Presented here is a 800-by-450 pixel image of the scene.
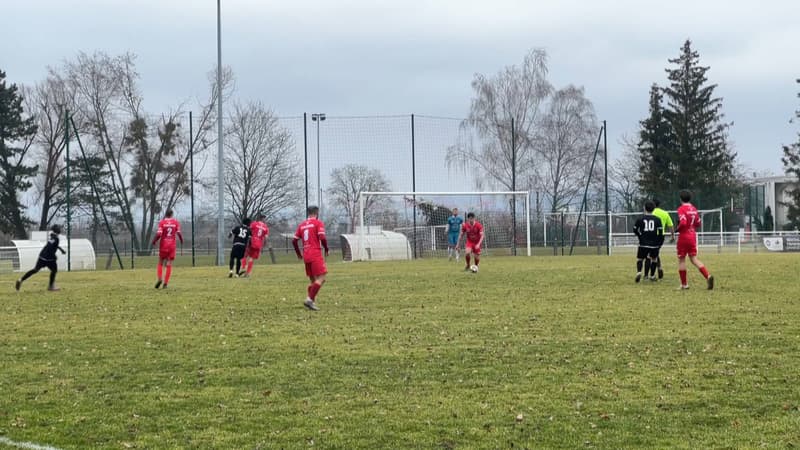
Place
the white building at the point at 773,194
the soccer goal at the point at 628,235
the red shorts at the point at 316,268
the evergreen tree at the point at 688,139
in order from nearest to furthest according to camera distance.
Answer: the red shorts at the point at 316,268 < the soccer goal at the point at 628,235 < the evergreen tree at the point at 688,139 < the white building at the point at 773,194

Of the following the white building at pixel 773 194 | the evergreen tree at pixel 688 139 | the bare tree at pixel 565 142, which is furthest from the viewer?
the white building at pixel 773 194

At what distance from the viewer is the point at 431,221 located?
37.8 meters

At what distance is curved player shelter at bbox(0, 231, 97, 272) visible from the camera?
34.0 m

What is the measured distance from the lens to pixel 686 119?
215 ft

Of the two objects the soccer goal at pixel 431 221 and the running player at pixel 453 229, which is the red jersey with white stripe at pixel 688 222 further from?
the soccer goal at pixel 431 221

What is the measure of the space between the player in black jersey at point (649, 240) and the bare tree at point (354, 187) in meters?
19.2

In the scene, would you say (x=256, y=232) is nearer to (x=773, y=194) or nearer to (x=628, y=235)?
(x=628, y=235)

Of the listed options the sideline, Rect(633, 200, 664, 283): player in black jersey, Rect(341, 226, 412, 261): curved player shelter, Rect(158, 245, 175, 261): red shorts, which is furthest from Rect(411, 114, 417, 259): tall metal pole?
the sideline

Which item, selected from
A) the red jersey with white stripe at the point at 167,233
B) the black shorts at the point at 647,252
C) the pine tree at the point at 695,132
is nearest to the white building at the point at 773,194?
the pine tree at the point at 695,132

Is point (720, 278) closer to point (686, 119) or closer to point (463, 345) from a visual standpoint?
point (463, 345)

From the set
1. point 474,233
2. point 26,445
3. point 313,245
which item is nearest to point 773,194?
point 474,233

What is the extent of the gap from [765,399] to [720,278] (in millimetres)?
13243

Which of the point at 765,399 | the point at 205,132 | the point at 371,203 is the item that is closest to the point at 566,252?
the point at 371,203

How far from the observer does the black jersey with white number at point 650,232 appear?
1892cm
